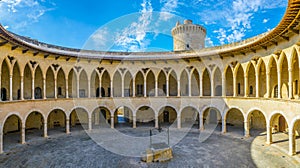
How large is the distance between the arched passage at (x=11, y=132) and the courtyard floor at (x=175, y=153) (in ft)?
0.28

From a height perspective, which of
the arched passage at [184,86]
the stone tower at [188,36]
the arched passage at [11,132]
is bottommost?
the arched passage at [11,132]

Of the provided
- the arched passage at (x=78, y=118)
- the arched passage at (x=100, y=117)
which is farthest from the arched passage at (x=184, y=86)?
the arched passage at (x=78, y=118)

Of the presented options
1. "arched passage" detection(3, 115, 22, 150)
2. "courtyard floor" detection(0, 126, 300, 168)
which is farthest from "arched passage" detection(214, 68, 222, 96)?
"arched passage" detection(3, 115, 22, 150)

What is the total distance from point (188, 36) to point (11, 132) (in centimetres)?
2623

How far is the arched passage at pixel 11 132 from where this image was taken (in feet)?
61.6

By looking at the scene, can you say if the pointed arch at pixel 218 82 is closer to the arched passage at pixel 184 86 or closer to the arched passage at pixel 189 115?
the arched passage at pixel 184 86

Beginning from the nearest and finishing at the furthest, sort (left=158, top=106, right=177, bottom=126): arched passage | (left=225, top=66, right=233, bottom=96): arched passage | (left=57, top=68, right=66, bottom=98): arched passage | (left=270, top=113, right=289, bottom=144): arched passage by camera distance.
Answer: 1. (left=270, top=113, right=289, bottom=144): arched passage
2. (left=225, top=66, right=233, bottom=96): arched passage
3. (left=57, top=68, right=66, bottom=98): arched passage
4. (left=158, top=106, right=177, bottom=126): arched passage

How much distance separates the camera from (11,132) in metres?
22.1

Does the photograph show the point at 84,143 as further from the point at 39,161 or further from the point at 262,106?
the point at 262,106

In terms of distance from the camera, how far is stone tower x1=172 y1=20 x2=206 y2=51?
32219 millimetres

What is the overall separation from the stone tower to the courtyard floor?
15.9m

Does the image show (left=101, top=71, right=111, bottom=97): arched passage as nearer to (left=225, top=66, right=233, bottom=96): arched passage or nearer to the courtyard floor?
the courtyard floor

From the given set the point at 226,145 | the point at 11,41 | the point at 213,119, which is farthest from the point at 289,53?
the point at 11,41

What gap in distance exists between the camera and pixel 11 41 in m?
15.3
